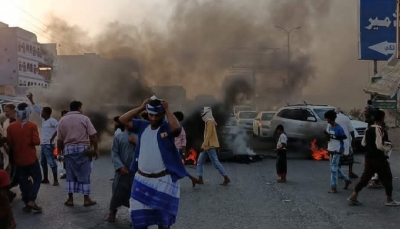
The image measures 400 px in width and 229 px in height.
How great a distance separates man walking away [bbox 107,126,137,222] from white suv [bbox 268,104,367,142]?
10.5m

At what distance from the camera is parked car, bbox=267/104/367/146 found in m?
16.6

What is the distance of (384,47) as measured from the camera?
21.7 m

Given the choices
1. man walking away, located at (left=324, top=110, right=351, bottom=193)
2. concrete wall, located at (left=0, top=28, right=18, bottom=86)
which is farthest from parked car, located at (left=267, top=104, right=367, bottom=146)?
concrete wall, located at (left=0, top=28, right=18, bottom=86)

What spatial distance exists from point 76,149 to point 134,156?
3.16 meters

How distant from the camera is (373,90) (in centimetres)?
1444

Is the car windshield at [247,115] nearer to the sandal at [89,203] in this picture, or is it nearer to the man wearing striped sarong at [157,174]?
the sandal at [89,203]

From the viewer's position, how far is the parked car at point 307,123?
54.3 feet

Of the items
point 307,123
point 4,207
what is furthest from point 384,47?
point 4,207

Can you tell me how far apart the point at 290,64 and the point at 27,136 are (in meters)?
15.6

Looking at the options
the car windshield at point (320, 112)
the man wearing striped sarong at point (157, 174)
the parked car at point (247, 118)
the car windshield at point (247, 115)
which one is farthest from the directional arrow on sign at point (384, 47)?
the man wearing striped sarong at point (157, 174)

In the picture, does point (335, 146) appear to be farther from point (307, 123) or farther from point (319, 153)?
point (307, 123)

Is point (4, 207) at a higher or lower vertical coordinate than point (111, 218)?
higher

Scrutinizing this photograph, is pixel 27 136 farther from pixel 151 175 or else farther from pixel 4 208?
pixel 151 175

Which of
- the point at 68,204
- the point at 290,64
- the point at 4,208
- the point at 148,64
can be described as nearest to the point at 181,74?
the point at 148,64
